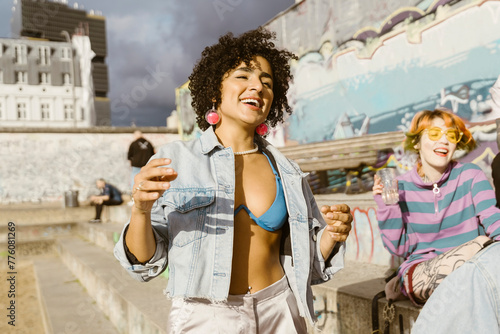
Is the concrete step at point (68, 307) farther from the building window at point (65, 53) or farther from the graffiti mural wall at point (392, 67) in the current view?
the building window at point (65, 53)

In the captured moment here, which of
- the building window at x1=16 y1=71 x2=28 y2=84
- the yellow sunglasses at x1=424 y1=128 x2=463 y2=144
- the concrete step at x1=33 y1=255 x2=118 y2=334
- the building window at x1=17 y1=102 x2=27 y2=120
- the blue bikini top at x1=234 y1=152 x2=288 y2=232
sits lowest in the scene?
the concrete step at x1=33 y1=255 x2=118 y2=334

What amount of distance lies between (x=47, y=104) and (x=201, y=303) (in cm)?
5327

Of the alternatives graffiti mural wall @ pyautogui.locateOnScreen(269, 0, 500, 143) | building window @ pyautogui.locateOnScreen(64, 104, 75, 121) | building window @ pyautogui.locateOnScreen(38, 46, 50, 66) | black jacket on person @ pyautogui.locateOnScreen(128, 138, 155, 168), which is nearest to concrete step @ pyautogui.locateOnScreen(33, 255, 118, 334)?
black jacket on person @ pyautogui.locateOnScreen(128, 138, 155, 168)

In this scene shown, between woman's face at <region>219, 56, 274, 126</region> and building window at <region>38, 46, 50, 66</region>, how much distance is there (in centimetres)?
5493

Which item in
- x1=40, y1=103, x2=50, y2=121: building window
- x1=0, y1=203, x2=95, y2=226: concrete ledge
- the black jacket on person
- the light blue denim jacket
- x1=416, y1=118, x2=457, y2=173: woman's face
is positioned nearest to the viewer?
the light blue denim jacket

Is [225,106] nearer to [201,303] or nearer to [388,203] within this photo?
[201,303]

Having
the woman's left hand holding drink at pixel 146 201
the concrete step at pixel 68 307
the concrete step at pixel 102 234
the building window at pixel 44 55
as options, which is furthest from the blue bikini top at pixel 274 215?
the building window at pixel 44 55

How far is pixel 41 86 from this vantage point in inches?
1869

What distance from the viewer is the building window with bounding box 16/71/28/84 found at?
46.9 meters

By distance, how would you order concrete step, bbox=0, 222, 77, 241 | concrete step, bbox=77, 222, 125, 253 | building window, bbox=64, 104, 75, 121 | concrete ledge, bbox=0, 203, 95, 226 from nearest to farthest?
1. concrete step, bbox=77, 222, 125, 253
2. concrete step, bbox=0, 222, 77, 241
3. concrete ledge, bbox=0, 203, 95, 226
4. building window, bbox=64, 104, 75, 121

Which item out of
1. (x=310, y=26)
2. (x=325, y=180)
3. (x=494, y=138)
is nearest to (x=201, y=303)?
(x=494, y=138)

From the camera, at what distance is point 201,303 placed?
1.34 meters

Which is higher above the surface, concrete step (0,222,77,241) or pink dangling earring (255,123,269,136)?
pink dangling earring (255,123,269,136)

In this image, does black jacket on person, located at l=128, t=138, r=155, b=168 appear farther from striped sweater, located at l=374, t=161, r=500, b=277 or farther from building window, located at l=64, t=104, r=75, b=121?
building window, located at l=64, t=104, r=75, b=121
